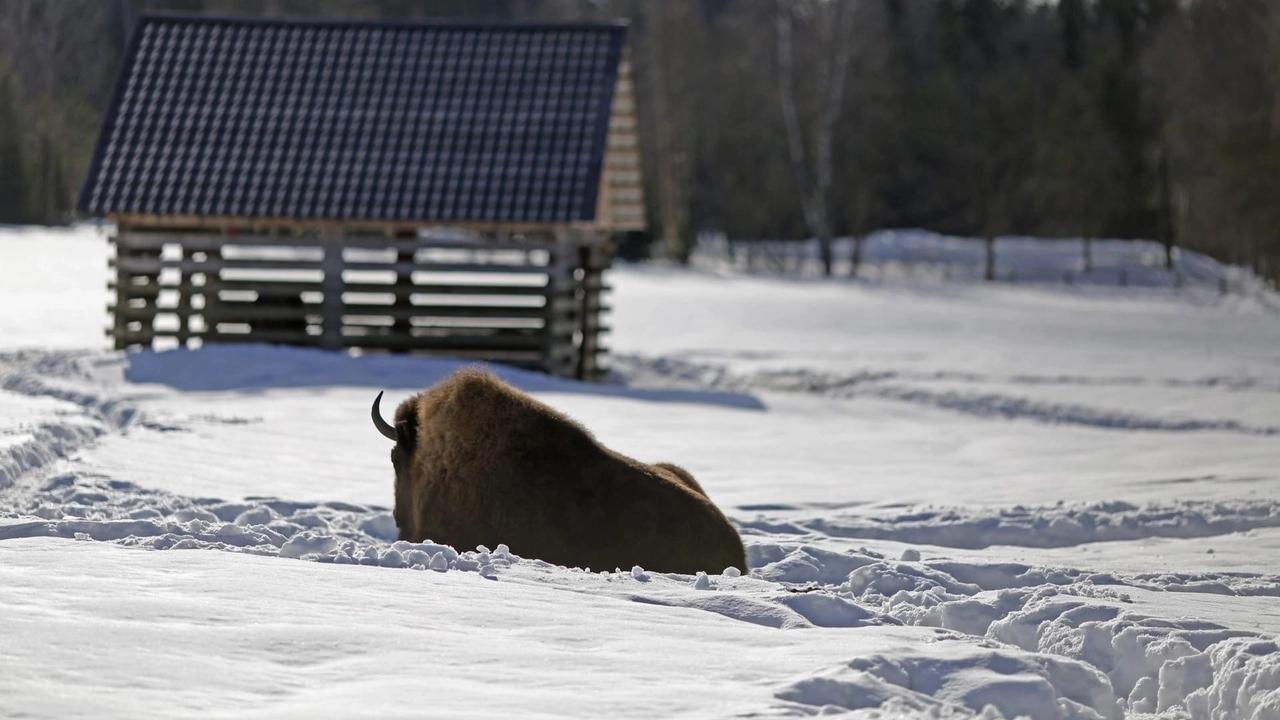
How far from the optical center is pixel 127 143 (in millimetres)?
19953

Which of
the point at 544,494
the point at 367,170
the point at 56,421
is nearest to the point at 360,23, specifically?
the point at 367,170

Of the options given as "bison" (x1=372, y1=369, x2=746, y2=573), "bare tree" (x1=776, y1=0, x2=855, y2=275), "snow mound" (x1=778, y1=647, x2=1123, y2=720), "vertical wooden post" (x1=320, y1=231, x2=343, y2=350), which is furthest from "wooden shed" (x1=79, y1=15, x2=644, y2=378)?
"bare tree" (x1=776, y1=0, x2=855, y2=275)

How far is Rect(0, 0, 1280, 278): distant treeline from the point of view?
49.1 meters

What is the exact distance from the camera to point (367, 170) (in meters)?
19.7

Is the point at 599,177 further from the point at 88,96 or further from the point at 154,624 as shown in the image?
the point at 88,96

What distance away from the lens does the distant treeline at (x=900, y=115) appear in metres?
49.1

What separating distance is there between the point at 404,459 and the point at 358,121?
1366 cm

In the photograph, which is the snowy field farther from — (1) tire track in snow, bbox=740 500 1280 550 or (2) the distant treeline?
(2) the distant treeline

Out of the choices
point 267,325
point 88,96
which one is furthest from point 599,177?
point 88,96

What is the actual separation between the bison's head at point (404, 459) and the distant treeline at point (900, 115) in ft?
127

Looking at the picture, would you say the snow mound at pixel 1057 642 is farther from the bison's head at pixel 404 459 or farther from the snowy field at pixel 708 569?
the bison's head at pixel 404 459

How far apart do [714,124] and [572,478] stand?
177ft

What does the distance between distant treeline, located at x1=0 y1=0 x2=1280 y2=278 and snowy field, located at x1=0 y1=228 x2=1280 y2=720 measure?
29.7m

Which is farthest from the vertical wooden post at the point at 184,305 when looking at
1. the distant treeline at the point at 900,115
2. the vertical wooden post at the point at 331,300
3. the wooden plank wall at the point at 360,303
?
the distant treeline at the point at 900,115
